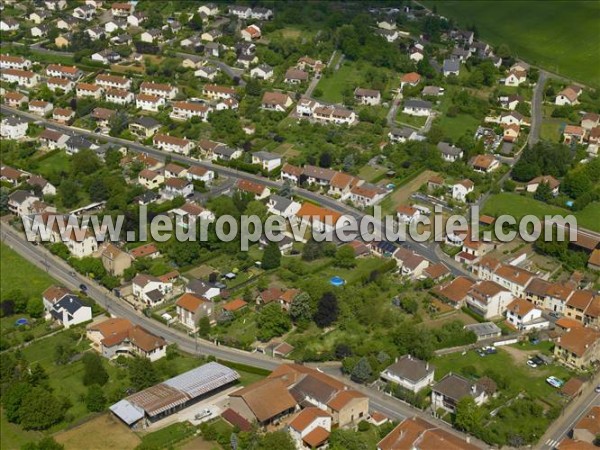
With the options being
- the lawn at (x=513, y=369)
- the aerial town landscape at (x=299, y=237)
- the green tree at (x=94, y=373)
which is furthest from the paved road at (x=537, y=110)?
the green tree at (x=94, y=373)

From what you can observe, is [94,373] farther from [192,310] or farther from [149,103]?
[149,103]

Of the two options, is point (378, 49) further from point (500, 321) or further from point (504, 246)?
point (500, 321)

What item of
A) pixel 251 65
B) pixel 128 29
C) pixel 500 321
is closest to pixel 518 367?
pixel 500 321

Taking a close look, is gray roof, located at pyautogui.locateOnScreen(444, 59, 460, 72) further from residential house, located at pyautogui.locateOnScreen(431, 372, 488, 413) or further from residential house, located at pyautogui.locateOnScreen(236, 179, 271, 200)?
residential house, located at pyautogui.locateOnScreen(431, 372, 488, 413)

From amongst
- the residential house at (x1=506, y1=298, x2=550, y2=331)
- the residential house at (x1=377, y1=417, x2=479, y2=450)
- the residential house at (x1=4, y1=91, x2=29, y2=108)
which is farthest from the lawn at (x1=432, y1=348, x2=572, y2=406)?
the residential house at (x1=4, y1=91, x2=29, y2=108)

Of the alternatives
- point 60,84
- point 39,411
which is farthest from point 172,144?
point 39,411
